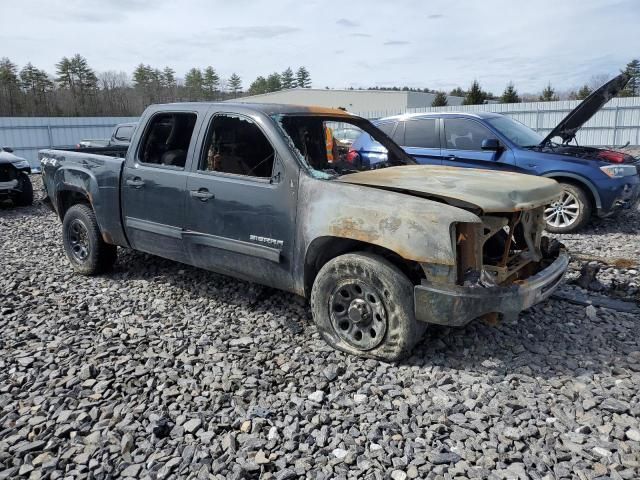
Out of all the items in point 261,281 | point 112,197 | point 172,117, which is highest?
point 172,117

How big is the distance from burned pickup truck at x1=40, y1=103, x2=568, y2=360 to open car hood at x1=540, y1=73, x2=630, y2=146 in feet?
12.4

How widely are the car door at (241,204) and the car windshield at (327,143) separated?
0.80 ft

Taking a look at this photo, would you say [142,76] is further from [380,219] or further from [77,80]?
[380,219]

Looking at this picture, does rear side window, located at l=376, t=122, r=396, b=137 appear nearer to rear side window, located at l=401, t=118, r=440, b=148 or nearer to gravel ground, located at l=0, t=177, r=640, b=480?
rear side window, located at l=401, t=118, r=440, b=148

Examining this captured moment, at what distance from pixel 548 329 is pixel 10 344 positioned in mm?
4308

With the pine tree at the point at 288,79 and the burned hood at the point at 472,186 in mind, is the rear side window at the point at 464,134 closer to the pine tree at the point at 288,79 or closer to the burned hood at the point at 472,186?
the burned hood at the point at 472,186

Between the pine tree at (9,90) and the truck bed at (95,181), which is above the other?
the pine tree at (9,90)

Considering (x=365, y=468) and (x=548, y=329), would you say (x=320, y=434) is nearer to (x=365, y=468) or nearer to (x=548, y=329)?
(x=365, y=468)

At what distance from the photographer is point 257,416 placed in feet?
9.82

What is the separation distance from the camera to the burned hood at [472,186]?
128 inches

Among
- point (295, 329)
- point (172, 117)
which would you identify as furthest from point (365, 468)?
point (172, 117)

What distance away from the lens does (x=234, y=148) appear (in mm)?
4461

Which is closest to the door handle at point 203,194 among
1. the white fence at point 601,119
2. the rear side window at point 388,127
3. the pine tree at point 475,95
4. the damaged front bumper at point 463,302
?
the damaged front bumper at point 463,302

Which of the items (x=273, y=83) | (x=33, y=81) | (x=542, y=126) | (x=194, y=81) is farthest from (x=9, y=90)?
(x=542, y=126)
